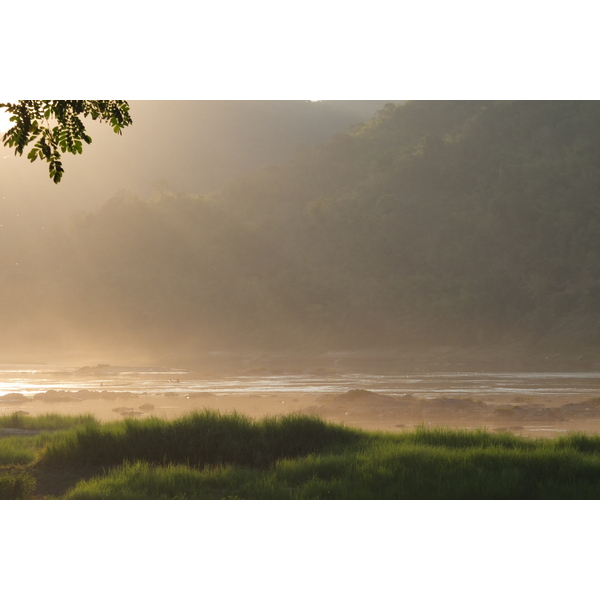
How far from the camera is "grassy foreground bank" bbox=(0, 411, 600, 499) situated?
594 cm

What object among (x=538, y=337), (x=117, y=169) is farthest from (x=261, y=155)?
(x=538, y=337)

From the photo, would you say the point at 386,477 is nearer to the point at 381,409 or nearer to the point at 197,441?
the point at 197,441

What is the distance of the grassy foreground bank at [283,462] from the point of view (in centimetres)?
594

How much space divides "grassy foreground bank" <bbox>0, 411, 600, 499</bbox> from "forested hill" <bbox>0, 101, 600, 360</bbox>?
11.2ft

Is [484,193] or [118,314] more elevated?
[484,193]

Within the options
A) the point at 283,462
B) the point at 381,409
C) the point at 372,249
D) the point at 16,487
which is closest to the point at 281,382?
the point at 381,409

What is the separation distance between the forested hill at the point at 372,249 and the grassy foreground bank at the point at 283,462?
3427 millimetres

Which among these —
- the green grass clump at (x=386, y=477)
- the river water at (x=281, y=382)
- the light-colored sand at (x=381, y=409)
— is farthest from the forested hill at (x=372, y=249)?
the green grass clump at (x=386, y=477)

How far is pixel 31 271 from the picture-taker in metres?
10.5

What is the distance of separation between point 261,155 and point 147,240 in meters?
2.77

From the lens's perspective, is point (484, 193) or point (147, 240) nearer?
point (484, 193)

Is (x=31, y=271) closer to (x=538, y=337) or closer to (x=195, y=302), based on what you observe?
(x=195, y=302)

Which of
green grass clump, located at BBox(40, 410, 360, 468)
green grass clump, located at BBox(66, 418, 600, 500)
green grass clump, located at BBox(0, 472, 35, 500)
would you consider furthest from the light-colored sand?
green grass clump, located at BBox(0, 472, 35, 500)

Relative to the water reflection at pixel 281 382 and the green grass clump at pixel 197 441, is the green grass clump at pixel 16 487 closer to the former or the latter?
the green grass clump at pixel 197 441
